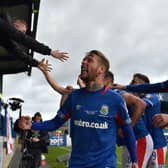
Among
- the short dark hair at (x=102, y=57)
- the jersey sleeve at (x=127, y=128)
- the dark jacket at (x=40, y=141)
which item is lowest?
the jersey sleeve at (x=127, y=128)

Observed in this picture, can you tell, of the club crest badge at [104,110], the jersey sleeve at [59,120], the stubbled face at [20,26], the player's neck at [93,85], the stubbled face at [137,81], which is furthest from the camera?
the stubbled face at [137,81]

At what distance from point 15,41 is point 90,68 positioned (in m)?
0.80

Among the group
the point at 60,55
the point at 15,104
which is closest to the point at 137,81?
the point at 60,55

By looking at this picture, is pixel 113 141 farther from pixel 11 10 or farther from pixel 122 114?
pixel 11 10

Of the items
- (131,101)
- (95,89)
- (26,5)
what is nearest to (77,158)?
(95,89)

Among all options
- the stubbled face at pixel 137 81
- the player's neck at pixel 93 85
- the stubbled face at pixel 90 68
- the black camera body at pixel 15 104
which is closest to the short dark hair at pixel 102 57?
the stubbled face at pixel 90 68

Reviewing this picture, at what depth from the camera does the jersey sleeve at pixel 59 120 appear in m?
4.97

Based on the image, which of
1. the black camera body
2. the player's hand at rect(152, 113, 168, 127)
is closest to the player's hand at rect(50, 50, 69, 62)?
the player's hand at rect(152, 113, 168, 127)

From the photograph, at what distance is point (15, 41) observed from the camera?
16.3 feet

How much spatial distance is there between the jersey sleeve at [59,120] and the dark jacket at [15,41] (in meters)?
0.58

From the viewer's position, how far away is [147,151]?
6496mm

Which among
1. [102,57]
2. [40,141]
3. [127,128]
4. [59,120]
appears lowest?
A: [127,128]

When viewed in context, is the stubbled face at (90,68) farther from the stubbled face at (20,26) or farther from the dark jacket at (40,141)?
the dark jacket at (40,141)

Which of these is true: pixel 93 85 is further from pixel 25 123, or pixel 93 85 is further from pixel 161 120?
pixel 161 120
